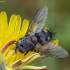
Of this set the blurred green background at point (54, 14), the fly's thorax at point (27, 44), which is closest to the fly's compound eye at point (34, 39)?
the fly's thorax at point (27, 44)

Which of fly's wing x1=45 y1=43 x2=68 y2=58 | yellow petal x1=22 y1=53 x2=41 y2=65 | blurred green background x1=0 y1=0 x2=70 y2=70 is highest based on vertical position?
fly's wing x1=45 y1=43 x2=68 y2=58

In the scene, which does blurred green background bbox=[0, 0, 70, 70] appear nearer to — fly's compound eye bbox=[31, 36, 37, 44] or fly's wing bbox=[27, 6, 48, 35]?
fly's wing bbox=[27, 6, 48, 35]

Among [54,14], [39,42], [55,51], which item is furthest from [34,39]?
[54,14]

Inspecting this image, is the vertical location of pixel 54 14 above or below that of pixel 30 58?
below

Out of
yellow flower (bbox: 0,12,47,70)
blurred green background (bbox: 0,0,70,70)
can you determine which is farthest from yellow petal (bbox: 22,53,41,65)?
blurred green background (bbox: 0,0,70,70)

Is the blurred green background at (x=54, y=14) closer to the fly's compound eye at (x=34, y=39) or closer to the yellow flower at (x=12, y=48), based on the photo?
the yellow flower at (x=12, y=48)

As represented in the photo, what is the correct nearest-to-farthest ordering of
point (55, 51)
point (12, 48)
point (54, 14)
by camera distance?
point (55, 51) → point (12, 48) → point (54, 14)

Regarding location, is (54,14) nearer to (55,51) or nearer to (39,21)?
(39,21)
